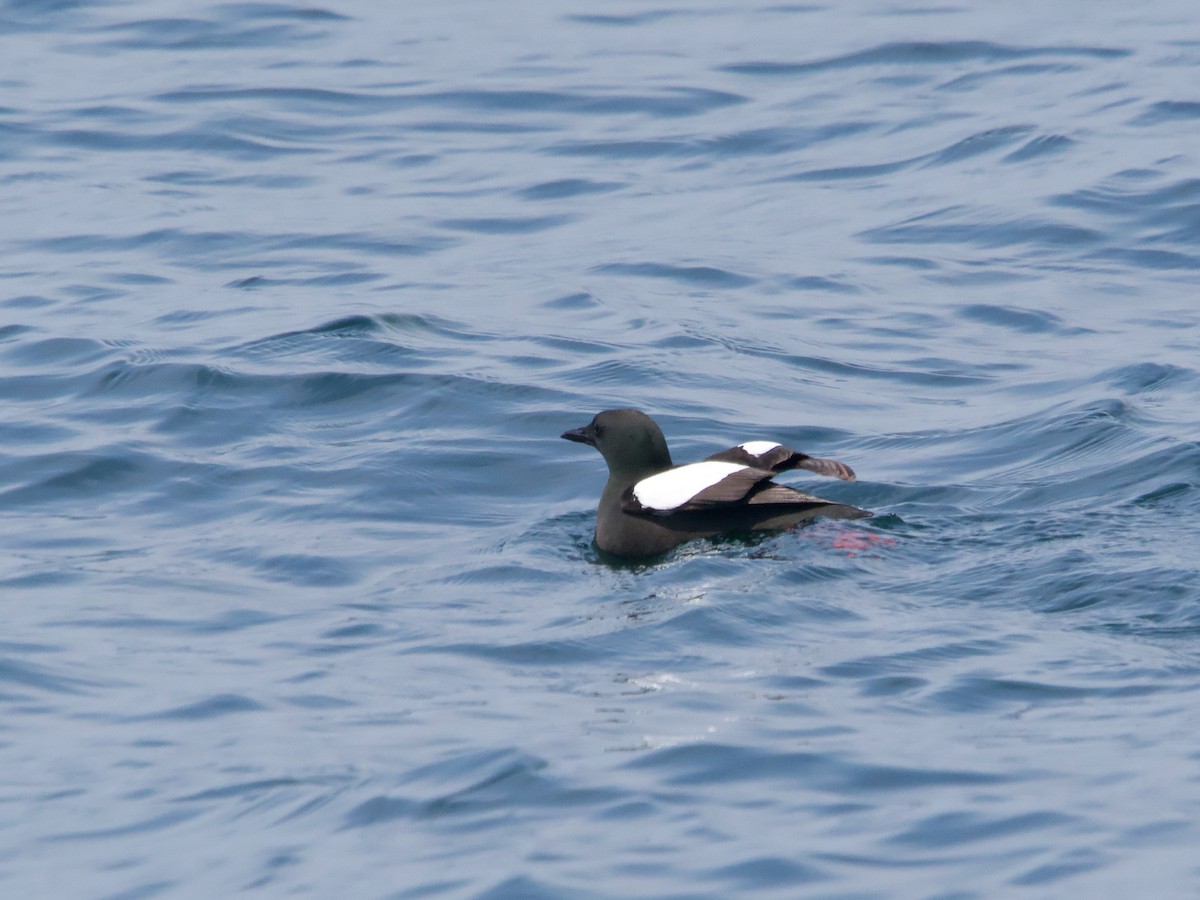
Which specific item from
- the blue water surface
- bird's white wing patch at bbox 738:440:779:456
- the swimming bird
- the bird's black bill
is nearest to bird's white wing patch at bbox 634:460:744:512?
the swimming bird

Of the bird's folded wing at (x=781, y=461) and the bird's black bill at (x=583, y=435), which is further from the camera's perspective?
the bird's black bill at (x=583, y=435)

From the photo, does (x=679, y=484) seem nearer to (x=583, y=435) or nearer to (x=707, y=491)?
(x=707, y=491)

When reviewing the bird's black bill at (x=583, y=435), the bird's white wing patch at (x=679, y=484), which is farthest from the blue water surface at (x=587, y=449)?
the bird's black bill at (x=583, y=435)

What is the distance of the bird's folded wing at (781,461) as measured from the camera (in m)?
8.33

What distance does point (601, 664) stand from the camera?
6699 millimetres

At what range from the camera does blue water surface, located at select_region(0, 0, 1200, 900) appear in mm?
5387

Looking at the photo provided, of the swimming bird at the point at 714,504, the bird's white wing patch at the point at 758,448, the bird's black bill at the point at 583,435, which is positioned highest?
the bird's black bill at the point at 583,435

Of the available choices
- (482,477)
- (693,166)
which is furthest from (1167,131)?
(482,477)

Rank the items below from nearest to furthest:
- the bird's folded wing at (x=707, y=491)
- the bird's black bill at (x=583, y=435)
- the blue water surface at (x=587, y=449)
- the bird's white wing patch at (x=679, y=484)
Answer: the blue water surface at (x=587, y=449), the bird's folded wing at (x=707, y=491), the bird's white wing patch at (x=679, y=484), the bird's black bill at (x=583, y=435)

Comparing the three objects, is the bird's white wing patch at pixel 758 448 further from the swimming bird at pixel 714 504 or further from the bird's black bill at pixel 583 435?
the bird's black bill at pixel 583 435

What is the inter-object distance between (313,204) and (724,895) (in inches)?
445

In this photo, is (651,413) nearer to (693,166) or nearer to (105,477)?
(105,477)

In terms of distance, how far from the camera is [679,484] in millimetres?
8430

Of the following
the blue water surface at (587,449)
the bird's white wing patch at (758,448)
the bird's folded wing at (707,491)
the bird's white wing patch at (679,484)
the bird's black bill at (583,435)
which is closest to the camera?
the blue water surface at (587,449)
